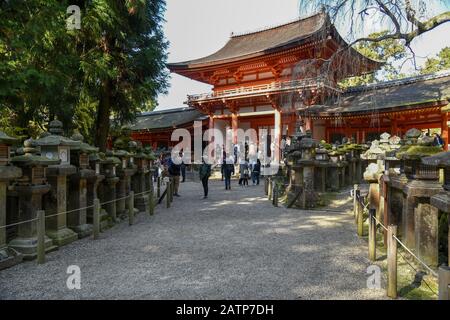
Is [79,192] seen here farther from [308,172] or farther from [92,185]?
[308,172]

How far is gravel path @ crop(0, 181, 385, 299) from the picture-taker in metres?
3.94

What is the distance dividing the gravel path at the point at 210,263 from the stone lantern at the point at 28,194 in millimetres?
344

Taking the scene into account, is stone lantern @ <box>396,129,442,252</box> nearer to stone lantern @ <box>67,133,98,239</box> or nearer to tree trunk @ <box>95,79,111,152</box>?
stone lantern @ <box>67,133,98,239</box>

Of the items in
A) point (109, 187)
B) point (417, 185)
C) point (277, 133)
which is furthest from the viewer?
point (277, 133)

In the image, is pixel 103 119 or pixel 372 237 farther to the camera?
pixel 103 119

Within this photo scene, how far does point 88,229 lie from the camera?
21.9 feet

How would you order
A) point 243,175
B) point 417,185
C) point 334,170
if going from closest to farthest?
point 417,185 → point 334,170 → point 243,175

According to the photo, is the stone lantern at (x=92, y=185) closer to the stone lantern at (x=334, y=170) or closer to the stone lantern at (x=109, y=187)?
the stone lantern at (x=109, y=187)

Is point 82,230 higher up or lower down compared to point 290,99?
lower down

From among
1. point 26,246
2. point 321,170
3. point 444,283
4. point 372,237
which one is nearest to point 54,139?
point 26,246

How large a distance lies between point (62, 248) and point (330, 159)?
9516mm

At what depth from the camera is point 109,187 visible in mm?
8195

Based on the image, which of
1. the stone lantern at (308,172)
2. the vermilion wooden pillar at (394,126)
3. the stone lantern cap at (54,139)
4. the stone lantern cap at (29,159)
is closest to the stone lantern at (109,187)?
the stone lantern cap at (54,139)

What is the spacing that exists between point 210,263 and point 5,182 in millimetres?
3132
